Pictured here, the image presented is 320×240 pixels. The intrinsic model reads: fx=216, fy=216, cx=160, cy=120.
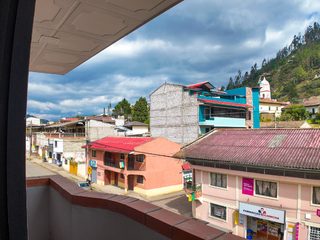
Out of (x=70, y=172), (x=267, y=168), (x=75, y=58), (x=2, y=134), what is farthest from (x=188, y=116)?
(x=2, y=134)

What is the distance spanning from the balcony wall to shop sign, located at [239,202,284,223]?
32.2 ft

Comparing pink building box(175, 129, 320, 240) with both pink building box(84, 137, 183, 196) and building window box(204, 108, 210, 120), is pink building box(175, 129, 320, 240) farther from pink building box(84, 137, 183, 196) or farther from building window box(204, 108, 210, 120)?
building window box(204, 108, 210, 120)

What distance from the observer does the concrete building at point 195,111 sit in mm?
23422

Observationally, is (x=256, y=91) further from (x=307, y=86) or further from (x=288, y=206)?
(x=307, y=86)

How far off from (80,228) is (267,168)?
9530 mm

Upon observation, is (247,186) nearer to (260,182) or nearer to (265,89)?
(260,182)

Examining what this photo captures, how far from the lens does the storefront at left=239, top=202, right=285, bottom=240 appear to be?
9.73m

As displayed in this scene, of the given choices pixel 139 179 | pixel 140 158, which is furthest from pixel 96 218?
pixel 139 179

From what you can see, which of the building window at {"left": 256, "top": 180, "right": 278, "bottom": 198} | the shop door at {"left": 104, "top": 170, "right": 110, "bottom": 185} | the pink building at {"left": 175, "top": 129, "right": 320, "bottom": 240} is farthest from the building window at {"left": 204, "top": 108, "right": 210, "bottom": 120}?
the building window at {"left": 256, "top": 180, "right": 278, "bottom": 198}

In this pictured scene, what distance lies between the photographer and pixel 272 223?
405 inches

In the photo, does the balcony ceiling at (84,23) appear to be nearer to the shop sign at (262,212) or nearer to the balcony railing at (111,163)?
the shop sign at (262,212)

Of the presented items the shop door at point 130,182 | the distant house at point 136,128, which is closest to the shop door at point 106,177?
the shop door at point 130,182

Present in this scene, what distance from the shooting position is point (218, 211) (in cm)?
1219

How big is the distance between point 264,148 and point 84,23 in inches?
442
